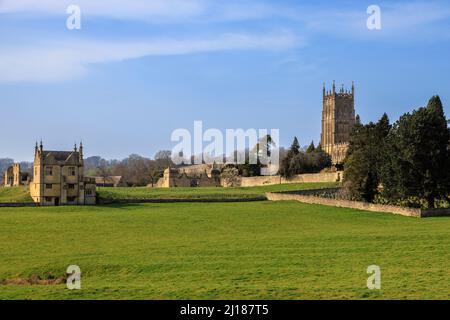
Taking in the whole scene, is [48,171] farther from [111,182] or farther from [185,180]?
[111,182]

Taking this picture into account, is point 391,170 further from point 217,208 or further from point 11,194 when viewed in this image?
point 11,194

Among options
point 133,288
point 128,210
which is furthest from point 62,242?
point 128,210

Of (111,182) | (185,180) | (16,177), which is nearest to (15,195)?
(16,177)

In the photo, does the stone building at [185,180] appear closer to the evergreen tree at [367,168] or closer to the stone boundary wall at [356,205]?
the stone boundary wall at [356,205]

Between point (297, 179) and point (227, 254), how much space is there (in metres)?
85.9

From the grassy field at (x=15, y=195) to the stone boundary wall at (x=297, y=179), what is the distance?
46353 mm

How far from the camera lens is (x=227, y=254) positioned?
38125 mm

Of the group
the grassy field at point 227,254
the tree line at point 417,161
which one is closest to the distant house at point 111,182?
the grassy field at point 227,254

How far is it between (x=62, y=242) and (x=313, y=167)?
9042 cm

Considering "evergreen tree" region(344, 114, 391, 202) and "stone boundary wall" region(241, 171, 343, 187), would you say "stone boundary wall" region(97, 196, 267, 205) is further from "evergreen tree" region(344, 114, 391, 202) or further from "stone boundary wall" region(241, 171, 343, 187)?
"stone boundary wall" region(241, 171, 343, 187)

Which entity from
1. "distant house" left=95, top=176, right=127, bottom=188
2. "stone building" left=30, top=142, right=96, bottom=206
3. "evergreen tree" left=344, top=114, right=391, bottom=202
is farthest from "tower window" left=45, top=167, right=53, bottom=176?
"distant house" left=95, top=176, right=127, bottom=188

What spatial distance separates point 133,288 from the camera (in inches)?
1061

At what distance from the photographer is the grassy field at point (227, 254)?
26.2 meters
